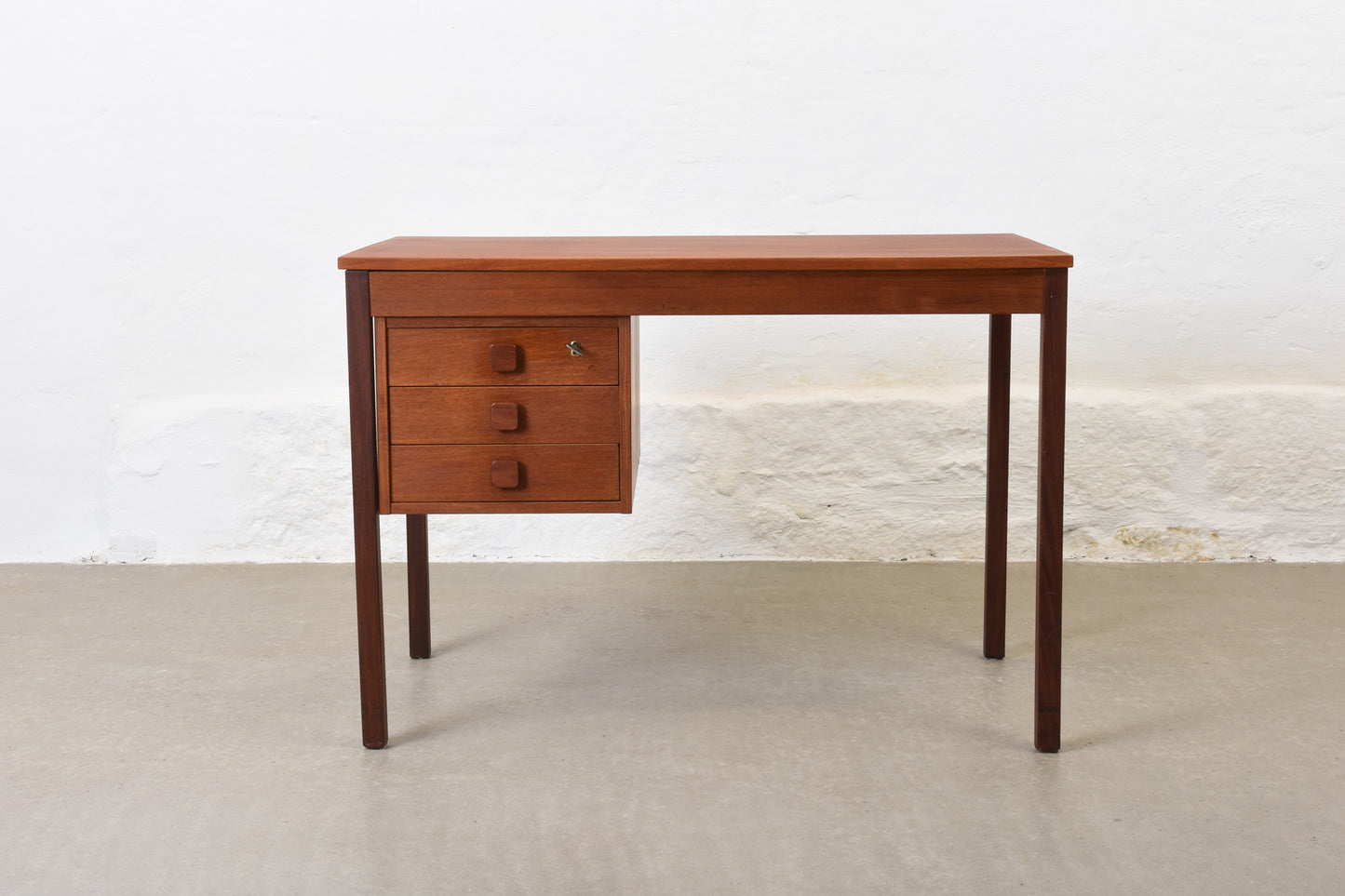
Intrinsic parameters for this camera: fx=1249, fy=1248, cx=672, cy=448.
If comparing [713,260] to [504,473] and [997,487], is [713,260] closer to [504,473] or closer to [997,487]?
[504,473]

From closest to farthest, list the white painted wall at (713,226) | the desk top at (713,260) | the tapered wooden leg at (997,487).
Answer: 1. the desk top at (713,260)
2. the tapered wooden leg at (997,487)
3. the white painted wall at (713,226)

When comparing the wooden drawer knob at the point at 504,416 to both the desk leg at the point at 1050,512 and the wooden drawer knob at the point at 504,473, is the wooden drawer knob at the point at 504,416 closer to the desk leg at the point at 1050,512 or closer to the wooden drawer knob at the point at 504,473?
the wooden drawer knob at the point at 504,473

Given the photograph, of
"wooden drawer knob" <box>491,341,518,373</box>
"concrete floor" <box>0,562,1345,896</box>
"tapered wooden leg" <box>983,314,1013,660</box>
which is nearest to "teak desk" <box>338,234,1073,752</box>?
"wooden drawer knob" <box>491,341,518,373</box>

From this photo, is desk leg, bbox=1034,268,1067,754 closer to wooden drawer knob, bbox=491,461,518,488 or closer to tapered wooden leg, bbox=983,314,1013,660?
tapered wooden leg, bbox=983,314,1013,660

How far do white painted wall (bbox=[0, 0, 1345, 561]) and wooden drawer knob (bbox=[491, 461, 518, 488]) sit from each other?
1292mm

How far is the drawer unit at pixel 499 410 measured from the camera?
225 cm

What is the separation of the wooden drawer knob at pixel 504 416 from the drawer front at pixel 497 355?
4cm

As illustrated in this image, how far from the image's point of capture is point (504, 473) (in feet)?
7.39

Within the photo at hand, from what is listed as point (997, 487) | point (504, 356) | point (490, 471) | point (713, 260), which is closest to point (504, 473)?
point (490, 471)

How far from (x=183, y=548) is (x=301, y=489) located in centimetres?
39

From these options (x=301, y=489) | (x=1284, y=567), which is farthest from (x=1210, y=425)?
(x=301, y=489)

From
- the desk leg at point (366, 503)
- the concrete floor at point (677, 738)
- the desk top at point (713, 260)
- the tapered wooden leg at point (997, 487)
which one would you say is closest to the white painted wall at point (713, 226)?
the concrete floor at point (677, 738)

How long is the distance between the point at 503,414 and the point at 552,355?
14 centimetres

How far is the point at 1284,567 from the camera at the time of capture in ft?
11.4
